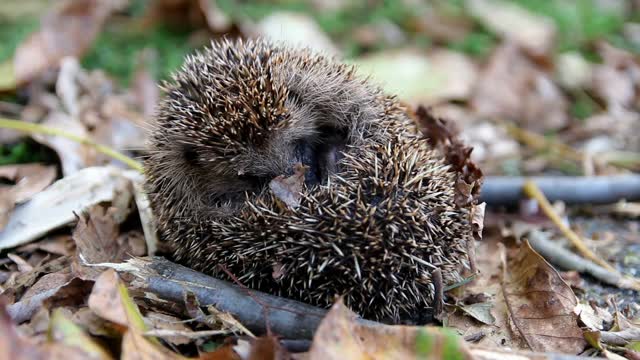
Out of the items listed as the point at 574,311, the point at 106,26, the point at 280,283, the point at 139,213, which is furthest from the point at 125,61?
the point at 574,311

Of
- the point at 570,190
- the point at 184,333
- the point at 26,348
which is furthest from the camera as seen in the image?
the point at 570,190

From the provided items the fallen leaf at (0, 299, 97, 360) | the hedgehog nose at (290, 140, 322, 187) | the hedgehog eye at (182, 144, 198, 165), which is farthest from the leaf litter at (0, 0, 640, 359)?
the hedgehog eye at (182, 144, 198, 165)

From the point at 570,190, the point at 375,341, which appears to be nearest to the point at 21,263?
the point at 375,341

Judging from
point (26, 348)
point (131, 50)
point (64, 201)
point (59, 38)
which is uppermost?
point (131, 50)

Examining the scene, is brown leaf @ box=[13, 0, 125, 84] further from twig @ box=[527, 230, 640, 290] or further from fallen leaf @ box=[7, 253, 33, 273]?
twig @ box=[527, 230, 640, 290]

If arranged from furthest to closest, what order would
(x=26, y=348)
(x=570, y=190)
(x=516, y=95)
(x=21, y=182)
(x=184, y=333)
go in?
1. (x=516, y=95)
2. (x=570, y=190)
3. (x=21, y=182)
4. (x=184, y=333)
5. (x=26, y=348)

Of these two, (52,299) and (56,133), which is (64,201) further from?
(52,299)

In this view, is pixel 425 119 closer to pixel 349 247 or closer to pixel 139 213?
pixel 349 247
